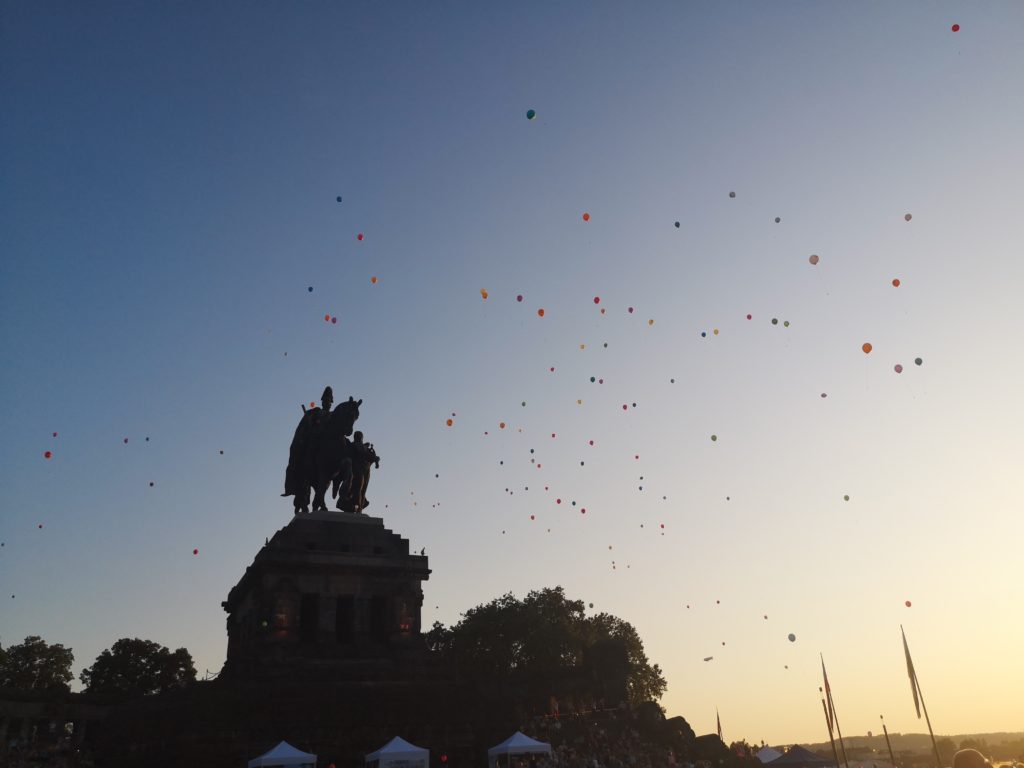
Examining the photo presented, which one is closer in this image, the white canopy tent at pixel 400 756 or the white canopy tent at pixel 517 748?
the white canopy tent at pixel 400 756

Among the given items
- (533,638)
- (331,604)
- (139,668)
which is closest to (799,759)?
(331,604)

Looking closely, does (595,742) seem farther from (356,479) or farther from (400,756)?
(356,479)

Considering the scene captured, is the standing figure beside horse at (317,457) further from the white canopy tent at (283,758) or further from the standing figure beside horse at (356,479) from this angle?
the white canopy tent at (283,758)

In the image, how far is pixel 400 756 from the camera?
23031 millimetres

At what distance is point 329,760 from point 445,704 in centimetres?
467

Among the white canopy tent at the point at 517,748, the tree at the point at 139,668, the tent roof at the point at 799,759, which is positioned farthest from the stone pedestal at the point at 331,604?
the tree at the point at 139,668

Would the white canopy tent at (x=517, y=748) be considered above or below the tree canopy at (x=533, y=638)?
below

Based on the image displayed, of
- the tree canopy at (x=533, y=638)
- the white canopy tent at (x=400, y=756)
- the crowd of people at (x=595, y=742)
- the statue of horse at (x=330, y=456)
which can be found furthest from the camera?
the tree canopy at (x=533, y=638)

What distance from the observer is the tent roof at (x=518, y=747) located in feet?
79.4

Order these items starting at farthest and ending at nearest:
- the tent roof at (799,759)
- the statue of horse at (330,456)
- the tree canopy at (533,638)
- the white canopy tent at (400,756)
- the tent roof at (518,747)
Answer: the tree canopy at (533,638) → the statue of horse at (330,456) → the tent roof at (799,759) → the tent roof at (518,747) → the white canopy tent at (400,756)

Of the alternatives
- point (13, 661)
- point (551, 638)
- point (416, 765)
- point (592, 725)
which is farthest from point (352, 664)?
point (13, 661)

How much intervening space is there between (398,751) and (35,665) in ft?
190

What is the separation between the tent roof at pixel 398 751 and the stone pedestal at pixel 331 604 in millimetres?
6058

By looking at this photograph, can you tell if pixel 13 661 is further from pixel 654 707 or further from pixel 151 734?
pixel 654 707
